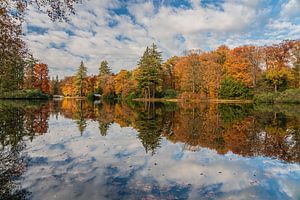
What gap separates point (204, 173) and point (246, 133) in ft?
22.4

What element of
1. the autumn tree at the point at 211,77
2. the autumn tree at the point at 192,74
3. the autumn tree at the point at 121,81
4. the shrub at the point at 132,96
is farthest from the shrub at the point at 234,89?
the autumn tree at the point at 121,81

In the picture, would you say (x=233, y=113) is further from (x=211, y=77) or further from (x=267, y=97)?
(x=211, y=77)

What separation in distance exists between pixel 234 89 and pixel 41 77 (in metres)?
48.4

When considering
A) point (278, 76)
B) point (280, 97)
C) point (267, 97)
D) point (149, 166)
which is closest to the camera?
point (149, 166)

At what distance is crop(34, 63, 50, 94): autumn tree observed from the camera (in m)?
63.0

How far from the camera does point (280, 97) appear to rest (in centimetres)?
4050

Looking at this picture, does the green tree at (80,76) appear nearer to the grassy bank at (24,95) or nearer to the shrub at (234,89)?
the grassy bank at (24,95)

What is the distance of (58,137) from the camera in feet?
38.1

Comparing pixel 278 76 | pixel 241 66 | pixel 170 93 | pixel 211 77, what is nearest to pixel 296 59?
pixel 278 76

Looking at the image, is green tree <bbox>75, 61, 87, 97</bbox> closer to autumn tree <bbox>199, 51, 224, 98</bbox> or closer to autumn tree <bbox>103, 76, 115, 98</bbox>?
autumn tree <bbox>103, 76, 115, 98</bbox>

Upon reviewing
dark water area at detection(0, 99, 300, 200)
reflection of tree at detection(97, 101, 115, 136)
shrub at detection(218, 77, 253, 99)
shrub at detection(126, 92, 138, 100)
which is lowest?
dark water area at detection(0, 99, 300, 200)

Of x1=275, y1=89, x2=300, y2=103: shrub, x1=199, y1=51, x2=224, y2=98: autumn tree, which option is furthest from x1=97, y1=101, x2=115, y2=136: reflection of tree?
x1=199, y1=51, x2=224, y2=98: autumn tree

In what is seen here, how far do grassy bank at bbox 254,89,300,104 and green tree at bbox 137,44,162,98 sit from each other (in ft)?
74.8

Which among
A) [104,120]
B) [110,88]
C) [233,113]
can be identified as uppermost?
[110,88]
